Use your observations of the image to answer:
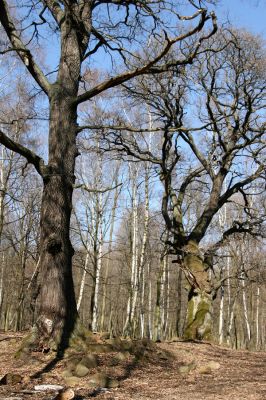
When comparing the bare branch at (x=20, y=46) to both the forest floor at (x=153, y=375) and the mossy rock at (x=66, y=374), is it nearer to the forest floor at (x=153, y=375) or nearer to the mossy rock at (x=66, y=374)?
the forest floor at (x=153, y=375)

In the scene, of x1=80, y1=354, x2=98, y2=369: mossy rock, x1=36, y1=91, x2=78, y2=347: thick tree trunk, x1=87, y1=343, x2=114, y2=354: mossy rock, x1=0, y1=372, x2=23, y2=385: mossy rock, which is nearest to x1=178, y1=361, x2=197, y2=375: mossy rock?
x1=87, y1=343, x2=114, y2=354: mossy rock

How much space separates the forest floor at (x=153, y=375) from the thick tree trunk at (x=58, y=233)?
58cm

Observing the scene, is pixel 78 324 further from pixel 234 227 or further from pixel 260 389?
pixel 234 227

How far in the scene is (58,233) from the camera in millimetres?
7156

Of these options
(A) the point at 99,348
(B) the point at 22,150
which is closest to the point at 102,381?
(A) the point at 99,348

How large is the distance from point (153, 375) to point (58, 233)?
8.91 ft

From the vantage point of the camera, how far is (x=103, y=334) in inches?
306

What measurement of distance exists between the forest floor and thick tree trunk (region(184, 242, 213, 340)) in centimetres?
304

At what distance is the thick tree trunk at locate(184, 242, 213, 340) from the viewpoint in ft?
37.8

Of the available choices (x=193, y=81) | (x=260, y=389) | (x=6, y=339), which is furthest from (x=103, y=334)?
(x=193, y=81)

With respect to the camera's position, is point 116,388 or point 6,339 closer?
point 116,388

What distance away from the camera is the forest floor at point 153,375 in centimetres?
507

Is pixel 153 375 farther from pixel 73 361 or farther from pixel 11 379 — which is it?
pixel 11 379

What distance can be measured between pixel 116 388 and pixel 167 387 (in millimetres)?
690
